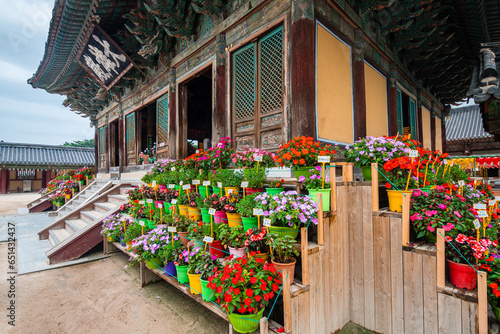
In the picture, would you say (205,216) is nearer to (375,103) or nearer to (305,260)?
(305,260)

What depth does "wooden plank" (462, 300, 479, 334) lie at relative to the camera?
77.9 inches

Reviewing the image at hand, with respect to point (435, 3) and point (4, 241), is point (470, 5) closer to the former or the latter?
point (435, 3)

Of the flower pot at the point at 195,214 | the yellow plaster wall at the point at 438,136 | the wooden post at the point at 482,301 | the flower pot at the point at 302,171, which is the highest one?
the yellow plaster wall at the point at 438,136

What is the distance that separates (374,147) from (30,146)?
1132 inches

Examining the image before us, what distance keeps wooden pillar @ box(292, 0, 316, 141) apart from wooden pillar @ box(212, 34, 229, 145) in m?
1.81

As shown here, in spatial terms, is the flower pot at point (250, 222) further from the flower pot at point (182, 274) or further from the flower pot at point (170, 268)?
the flower pot at point (170, 268)

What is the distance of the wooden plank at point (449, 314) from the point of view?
2078 millimetres

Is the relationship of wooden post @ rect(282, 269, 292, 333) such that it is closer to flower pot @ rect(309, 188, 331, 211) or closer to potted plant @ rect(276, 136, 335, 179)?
flower pot @ rect(309, 188, 331, 211)

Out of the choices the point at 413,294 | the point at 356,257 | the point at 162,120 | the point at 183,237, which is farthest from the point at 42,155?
the point at 413,294

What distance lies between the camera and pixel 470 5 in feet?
16.1

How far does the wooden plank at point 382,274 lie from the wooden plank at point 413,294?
165 mm

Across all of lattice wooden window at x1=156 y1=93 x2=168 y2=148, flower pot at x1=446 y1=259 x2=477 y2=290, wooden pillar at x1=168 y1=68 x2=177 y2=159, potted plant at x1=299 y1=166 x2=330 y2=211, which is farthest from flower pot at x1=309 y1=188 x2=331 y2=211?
lattice wooden window at x1=156 y1=93 x2=168 y2=148

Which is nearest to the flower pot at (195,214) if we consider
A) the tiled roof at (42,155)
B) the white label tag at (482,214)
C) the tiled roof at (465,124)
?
the white label tag at (482,214)

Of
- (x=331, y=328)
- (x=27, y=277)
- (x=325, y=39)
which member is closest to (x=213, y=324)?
(x=331, y=328)
